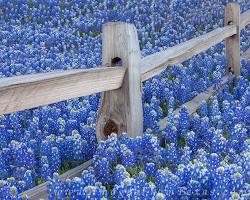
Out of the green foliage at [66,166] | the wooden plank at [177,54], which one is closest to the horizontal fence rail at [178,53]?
the wooden plank at [177,54]

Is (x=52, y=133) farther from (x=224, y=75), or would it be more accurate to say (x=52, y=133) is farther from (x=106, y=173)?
(x=224, y=75)

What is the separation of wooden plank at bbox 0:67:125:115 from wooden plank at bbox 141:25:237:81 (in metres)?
0.74

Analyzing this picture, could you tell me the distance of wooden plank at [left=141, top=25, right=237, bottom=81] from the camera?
573 cm

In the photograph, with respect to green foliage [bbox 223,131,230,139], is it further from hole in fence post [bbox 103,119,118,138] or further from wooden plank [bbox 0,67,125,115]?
wooden plank [bbox 0,67,125,115]

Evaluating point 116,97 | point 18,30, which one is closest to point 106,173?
point 116,97

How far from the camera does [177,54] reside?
20.9 feet

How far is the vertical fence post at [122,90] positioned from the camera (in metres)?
5.03

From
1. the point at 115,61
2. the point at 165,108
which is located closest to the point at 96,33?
the point at 165,108

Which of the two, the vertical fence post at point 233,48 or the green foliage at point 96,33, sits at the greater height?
the vertical fence post at point 233,48

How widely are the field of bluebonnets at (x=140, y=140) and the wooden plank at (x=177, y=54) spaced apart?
0.38m

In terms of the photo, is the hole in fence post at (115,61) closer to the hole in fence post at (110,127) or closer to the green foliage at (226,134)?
the hole in fence post at (110,127)

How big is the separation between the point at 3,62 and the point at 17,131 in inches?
143

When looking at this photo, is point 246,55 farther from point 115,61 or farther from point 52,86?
point 52,86

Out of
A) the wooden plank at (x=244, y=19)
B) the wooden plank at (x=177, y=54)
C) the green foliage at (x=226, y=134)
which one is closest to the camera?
the green foliage at (x=226, y=134)
